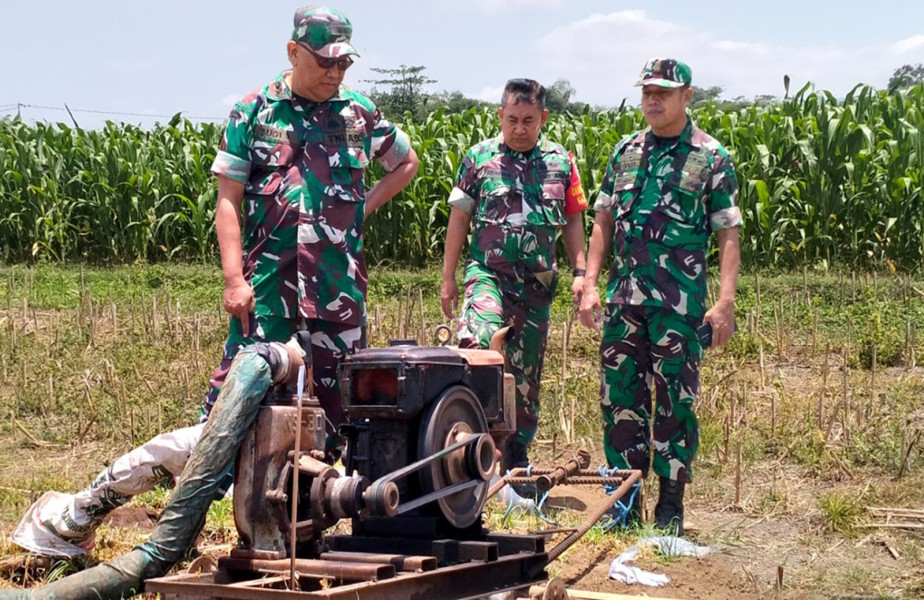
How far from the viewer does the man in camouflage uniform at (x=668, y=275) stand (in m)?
5.83

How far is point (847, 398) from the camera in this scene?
26.7 feet

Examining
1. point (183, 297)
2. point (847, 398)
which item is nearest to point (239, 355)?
point (847, 398)

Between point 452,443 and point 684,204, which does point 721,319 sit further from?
point 452,443

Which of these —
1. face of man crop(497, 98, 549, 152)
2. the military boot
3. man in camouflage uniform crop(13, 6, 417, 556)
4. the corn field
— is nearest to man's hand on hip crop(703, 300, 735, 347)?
the military boot

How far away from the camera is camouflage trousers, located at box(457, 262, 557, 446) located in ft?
20.6

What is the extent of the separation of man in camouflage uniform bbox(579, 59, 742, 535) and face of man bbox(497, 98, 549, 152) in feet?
2.05

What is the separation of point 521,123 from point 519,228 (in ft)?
1.77

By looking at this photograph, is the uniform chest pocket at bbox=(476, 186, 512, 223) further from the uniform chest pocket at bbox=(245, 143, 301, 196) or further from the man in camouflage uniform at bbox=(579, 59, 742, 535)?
the uniform chest pocket at bbox=(245, 143, 301, 196)

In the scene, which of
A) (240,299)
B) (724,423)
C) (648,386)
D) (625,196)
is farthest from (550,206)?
(240,299)

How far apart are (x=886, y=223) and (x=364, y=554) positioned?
422 inches

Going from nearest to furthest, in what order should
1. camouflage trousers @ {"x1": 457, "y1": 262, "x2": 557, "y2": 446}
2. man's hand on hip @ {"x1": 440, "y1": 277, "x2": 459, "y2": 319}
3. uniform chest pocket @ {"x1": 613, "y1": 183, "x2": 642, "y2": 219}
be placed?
uniform chest pocket @ {"x1": 613, "y1": 183, "x2": 642, "y2": 219}, camouflage trousers @ {"x1": 457, "y1": 262, "x2": 557, "y2": 446}, man's hand on hip @ {"x1": 440, "y1": 277, "x2": 459, "y2": 319}

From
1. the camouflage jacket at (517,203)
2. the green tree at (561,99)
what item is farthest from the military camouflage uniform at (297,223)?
the green tree at (561,99)

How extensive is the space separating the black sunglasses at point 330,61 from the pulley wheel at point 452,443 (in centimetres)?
153

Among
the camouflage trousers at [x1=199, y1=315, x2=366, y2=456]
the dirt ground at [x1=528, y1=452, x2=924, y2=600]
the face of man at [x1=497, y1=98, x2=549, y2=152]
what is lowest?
the dirt ground at [x1=528, y1=452, x2=924, y2=600]
